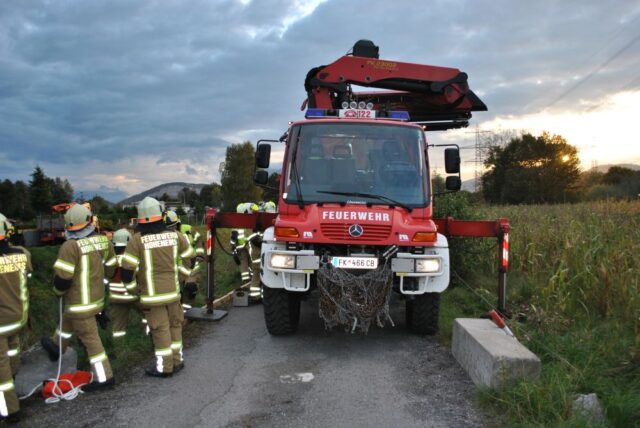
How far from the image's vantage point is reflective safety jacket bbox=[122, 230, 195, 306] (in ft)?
16.2

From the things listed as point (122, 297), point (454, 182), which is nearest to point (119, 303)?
point (122, 297)

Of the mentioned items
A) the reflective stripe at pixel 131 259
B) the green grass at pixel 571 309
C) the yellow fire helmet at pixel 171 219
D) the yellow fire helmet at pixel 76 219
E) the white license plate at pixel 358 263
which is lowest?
the green grass at pixel 571 309

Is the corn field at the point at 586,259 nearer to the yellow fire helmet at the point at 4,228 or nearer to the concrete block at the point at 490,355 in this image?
the concrete block at the point at 490,355

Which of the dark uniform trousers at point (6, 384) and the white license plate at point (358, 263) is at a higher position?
the white license plate at point (358, 263)

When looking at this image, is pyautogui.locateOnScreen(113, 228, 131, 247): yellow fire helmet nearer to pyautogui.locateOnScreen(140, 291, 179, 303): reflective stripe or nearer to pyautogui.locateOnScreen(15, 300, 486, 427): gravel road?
pyautogui.locateOnScreen(15, 300, 486, 427): gravel road

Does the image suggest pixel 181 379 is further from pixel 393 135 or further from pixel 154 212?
pixel 393 135

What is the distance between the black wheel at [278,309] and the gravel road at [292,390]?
157mm

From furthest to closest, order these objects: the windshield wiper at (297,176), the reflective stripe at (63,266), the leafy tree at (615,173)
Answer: the leafy tree at (615,173) < the windshield wiper at (297,176) < the reflective stripe at (63,266)

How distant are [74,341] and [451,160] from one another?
16.6 ft

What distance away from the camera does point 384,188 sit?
589cm

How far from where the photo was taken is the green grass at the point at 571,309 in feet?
12.2

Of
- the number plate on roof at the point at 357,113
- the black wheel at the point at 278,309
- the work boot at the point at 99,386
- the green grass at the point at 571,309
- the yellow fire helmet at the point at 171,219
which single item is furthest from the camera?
the yellow fire helmet at the point at 171,219

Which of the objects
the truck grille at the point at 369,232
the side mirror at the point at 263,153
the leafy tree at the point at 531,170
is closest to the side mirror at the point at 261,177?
the side mirror at the point at 263,153

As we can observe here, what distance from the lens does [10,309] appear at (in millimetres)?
4191
